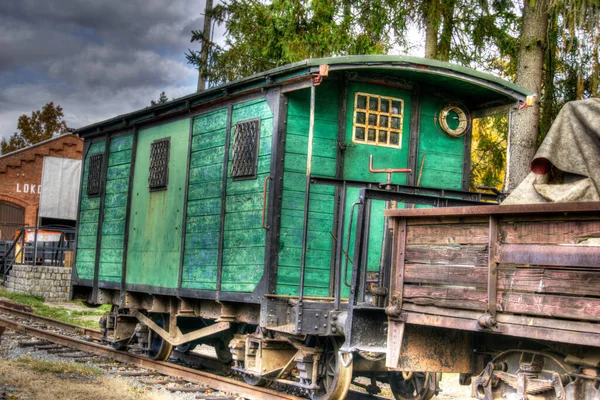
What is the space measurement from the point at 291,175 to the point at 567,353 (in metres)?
4.17

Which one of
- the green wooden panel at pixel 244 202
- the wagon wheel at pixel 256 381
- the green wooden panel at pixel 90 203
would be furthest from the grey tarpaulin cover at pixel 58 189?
the wagon wheel at pixel 256 381

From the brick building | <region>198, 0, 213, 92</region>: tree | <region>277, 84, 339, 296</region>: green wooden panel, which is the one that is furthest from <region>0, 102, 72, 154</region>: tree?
<region>277, 84, 339, 296</region>: green wooden panel

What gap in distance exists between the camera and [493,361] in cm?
565

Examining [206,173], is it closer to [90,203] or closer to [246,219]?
[246,219]

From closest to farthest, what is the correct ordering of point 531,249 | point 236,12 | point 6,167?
point 531,249 < point 236,12 < point 6,167

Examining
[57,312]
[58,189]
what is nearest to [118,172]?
[57,312]

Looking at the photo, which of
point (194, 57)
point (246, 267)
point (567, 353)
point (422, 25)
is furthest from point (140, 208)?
point (194, 57)

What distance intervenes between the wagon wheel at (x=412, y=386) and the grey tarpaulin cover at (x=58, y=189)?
103ft

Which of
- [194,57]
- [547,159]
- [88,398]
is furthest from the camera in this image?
[194,57]

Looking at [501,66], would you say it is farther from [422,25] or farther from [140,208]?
[140,208]

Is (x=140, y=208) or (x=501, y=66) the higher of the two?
(x=501, y=66)

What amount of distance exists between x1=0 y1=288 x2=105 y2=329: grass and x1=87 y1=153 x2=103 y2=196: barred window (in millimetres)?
3902

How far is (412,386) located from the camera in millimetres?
8992

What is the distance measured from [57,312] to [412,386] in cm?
1183
